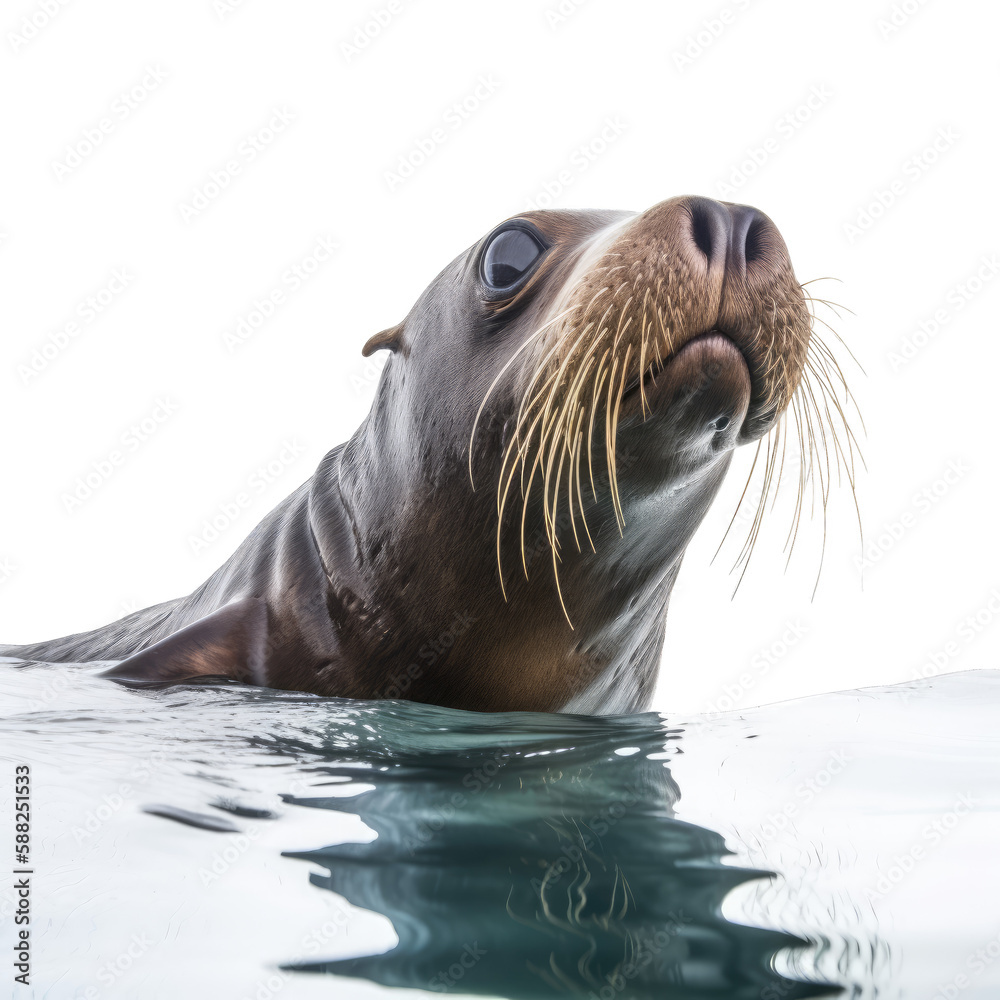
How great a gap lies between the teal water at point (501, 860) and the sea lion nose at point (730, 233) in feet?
4.05

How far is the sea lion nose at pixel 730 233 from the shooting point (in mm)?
2826

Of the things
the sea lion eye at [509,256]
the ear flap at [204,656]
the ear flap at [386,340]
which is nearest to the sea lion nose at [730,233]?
the sea lion eye at [509,256]

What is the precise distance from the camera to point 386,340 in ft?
13.8

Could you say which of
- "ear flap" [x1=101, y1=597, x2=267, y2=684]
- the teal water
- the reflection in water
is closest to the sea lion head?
"ear flap" [x1=101, y1=597, x2=267, y2=684]

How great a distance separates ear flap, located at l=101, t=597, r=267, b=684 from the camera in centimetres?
358

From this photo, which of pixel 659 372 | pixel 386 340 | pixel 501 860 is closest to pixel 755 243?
pixel 659 372

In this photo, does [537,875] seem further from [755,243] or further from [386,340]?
[386,340]

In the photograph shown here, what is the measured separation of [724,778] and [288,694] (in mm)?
1650

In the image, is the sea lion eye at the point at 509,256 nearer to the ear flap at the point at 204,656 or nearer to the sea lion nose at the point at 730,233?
the sea lion nose at the point at 730,233

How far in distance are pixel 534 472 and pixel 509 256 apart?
93cm

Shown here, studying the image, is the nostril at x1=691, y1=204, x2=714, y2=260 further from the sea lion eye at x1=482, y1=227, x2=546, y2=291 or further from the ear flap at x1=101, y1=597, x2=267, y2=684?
the ear flap at x1=101, y1=597, x2=267, y2=684

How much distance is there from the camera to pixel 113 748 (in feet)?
7.84

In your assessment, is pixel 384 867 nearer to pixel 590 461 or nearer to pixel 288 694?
pixel 590 461

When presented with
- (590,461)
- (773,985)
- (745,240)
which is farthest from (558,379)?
(773,985)
